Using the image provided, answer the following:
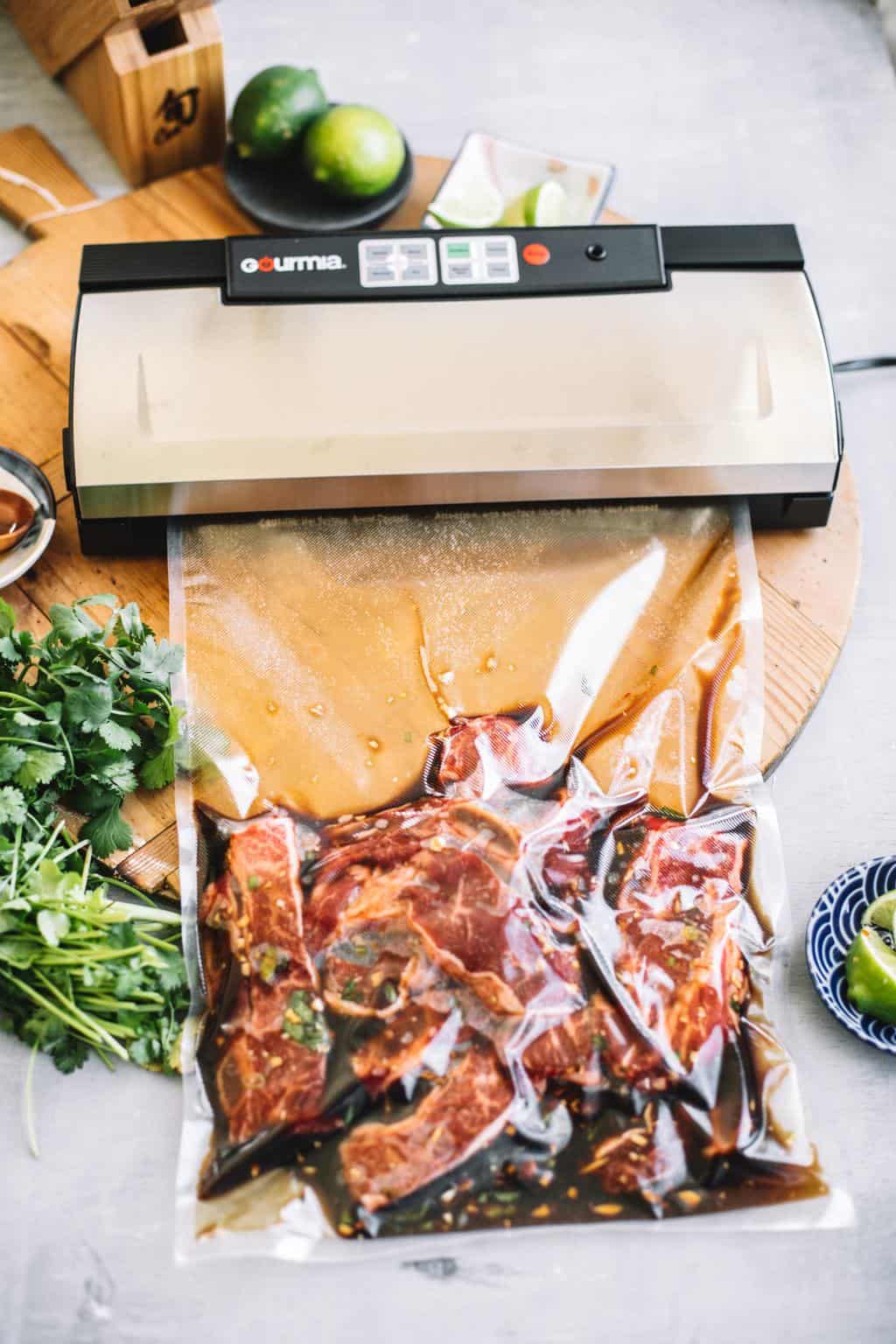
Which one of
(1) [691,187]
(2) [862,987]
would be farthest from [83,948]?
(1) [691,187]

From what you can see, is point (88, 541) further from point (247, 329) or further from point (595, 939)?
point (595, 939)

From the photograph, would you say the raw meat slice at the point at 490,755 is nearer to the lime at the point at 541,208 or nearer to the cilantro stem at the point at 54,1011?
the cilantro stem at the point at 54,1011

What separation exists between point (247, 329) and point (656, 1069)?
0.74 metres

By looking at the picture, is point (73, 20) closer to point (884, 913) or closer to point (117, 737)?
point (117, 737)

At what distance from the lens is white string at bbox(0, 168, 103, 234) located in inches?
54.1

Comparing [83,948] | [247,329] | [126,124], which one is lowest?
[83,948]

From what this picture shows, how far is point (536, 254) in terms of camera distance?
4.04 feet

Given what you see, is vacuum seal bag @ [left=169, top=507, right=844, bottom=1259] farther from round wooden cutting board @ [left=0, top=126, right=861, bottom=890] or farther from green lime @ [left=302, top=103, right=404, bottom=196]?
green lime @ [left=302, top=103, right=404, bottom=196]

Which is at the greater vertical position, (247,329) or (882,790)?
(247,329)

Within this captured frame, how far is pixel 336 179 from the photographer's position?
1325mm

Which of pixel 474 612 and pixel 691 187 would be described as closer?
pixel 474 612

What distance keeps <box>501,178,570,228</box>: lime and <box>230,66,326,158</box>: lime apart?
231 mm

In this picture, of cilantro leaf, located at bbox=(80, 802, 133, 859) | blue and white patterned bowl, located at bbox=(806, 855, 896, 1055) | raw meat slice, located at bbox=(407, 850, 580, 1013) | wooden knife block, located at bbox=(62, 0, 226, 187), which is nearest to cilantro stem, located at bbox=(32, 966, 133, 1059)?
cilantro leaf, located at bbox=(80, 802, 133, 859)

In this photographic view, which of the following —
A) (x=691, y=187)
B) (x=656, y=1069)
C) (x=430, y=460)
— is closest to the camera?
(x=656, y=1069)
